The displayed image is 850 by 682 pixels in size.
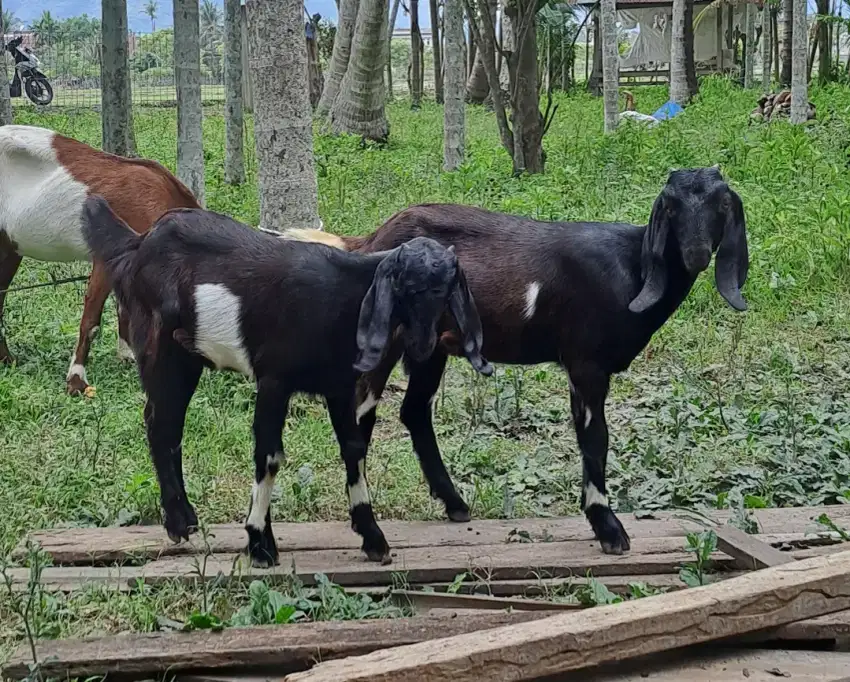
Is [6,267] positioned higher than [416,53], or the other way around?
[416,53]

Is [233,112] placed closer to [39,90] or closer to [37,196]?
[37,196]

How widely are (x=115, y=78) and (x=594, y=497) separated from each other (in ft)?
25.5

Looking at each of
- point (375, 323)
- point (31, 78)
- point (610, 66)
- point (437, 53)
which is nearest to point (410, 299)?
point (375, 323)

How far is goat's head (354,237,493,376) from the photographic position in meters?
3.97

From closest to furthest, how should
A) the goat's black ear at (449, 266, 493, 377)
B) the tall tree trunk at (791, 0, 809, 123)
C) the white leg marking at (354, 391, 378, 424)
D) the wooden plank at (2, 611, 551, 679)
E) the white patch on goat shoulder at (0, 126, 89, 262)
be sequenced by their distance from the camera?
the wooden plank at (2, 611, 551, 679), the goat's black ear at (449, 266, 493, 377), the white leg marking at (354, 391, 378, 424), the white patch on goat shoulder at (0, 126, 89, 262), the tall tree trunk at (791, 0, 809, 123)

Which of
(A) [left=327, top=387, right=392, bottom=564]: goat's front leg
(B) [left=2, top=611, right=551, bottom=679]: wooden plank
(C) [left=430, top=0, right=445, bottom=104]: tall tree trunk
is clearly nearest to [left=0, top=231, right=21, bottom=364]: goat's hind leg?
(A) [left=327, top=387, right=392, bottom=564]: goat's front leg

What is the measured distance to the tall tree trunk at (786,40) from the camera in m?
22.0

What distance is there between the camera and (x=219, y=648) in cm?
366

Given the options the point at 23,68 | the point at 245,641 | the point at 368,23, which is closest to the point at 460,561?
the point at 245,641

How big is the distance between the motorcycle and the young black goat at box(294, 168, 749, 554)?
19414 millimetres

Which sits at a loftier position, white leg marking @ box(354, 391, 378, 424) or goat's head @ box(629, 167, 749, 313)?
goat's head @ box(629, 167, 749, 313)

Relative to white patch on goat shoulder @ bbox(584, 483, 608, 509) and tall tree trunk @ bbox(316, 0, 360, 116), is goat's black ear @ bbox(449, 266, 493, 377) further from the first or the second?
tall tree trunk @ bbox(316, 0, 360, 116)

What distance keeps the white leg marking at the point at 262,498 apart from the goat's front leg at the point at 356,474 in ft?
0.89

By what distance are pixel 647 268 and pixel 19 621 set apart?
9.14 feet
